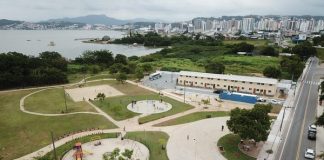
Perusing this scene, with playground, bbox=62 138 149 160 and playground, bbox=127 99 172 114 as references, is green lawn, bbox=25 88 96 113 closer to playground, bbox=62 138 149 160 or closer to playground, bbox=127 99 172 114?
playground, bbox=127 99 172 114

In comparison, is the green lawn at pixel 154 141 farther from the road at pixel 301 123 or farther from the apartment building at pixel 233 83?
the apartment building at pixel 233 83

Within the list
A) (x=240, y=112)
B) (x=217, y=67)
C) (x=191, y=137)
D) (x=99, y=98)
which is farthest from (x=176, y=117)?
(x=217, y=67)

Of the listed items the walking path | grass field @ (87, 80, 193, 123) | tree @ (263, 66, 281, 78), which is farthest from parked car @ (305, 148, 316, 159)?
tree @ (263, 66, 281, 78)

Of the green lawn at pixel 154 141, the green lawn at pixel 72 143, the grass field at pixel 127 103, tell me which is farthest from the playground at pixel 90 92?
the green lawn at pixel 154 141

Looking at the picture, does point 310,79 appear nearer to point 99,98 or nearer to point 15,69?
point 99,98

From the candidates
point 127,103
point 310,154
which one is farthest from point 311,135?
point 127,103
